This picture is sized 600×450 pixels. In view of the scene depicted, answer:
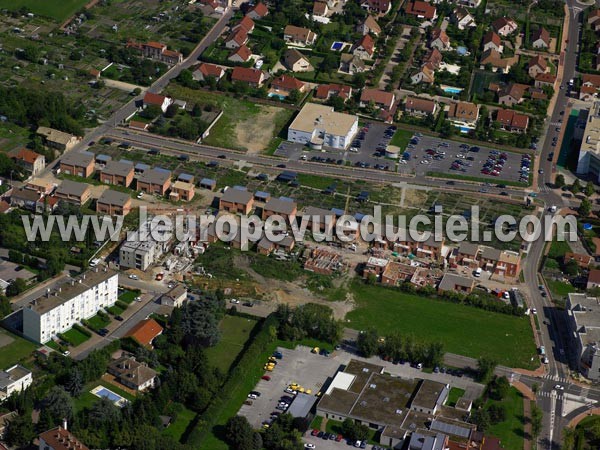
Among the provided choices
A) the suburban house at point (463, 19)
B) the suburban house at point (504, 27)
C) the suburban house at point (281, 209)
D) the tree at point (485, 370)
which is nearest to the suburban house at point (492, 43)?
the suburban house at point (504, 27)

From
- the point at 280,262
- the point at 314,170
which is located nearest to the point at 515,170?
the point at 314,170

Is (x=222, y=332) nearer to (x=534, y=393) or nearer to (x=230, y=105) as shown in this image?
(x=534, y=393)

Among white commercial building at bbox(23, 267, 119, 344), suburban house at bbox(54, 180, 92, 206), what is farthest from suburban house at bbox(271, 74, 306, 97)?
white commercial building at bbox(23, 267, 119, 344)

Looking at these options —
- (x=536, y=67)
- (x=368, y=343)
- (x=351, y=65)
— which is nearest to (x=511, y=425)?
(x=368, y=343)

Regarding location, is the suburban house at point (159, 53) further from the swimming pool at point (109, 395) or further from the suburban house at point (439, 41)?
the swimming pool at point (109, 395)

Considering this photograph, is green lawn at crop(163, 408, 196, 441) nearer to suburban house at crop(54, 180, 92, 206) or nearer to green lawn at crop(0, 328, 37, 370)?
green lawn at crop(0, 328, 37, 370)

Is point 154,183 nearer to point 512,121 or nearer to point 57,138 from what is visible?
point 57,138
